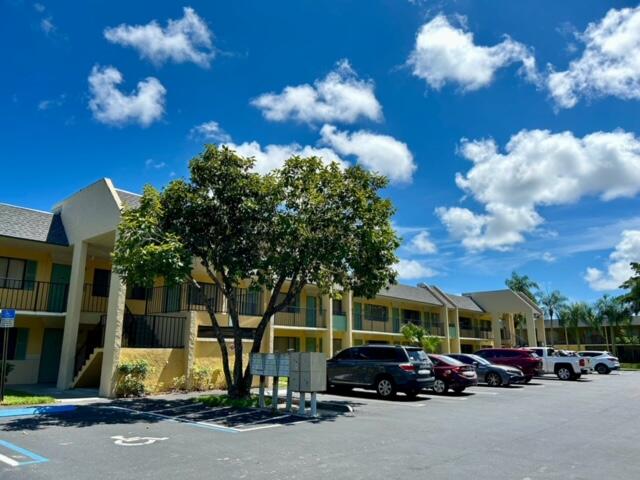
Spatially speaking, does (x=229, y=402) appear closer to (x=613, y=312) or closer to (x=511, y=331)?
(x=511, y=331)

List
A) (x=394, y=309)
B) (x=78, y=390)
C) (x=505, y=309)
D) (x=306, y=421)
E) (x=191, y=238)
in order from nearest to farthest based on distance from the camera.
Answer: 1. (x=306, y=421)
2. (x=191, y=238)
3. (x=78, y=390)
4. (x=394, y=309)
5. (x=505, y=309)

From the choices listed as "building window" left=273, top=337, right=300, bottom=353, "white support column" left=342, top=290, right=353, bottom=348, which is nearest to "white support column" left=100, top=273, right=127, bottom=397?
"building window" left=273, top=337, right=300, bottom=353

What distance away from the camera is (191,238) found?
1501 centimetres

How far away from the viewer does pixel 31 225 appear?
754 inches

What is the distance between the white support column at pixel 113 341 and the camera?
16.0 metres

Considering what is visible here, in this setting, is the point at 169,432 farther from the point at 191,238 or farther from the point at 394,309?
the point at 394,309

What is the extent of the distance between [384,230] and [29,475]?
35.6 ft

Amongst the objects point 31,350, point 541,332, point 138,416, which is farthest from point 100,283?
point 541,332

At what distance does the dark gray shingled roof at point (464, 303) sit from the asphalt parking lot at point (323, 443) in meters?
28.0

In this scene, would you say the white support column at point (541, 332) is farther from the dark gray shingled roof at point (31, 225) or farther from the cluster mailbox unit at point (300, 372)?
the dark gray shingled roof at point (31, 225)

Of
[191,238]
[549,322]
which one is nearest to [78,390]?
[191,238]

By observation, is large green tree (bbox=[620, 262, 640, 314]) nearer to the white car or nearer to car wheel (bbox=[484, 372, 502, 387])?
the white car

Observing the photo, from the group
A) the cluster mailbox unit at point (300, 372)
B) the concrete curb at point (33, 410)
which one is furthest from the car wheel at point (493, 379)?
the concrete curb at point (33, 410)

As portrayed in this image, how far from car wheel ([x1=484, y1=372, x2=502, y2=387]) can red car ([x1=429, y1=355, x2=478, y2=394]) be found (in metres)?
4.68
